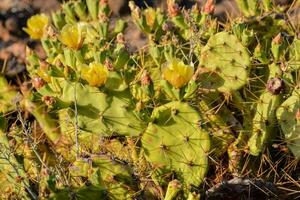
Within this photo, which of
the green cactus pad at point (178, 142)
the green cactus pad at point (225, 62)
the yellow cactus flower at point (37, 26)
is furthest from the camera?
the yellow cactus flower at point (37, 26)

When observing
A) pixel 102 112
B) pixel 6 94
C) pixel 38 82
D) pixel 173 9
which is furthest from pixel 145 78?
pixel 6 94

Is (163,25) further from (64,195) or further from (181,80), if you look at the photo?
(64,195)

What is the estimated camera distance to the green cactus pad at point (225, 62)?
3.24m

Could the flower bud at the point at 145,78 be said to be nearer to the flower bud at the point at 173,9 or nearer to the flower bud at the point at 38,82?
the flower bud at the point at 38,82

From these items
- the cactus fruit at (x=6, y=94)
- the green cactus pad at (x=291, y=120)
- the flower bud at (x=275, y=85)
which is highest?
the flower bud at (x=275, y=85)

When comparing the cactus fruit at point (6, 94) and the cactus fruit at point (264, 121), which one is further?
the cactus fruit at point (6, 94)

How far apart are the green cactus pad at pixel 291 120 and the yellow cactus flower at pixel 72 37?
3.61ft

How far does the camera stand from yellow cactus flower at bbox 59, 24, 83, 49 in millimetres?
3053

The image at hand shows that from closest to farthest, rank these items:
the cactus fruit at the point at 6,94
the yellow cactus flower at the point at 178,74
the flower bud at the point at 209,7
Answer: the yellow cactus flower at the point at 178,74
the flower bud at the point at 209,7
the cactus fruit at the point at 6,94

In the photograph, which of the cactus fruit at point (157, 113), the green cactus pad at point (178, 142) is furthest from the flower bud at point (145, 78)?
the green cactus pad at point (178, 142)

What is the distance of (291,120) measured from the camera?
3.05 meters

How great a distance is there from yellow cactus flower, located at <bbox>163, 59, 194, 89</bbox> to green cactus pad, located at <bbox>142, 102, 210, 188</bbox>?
131mm

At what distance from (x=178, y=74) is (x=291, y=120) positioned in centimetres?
68

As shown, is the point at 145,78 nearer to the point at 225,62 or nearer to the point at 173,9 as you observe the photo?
the point at 225,62
